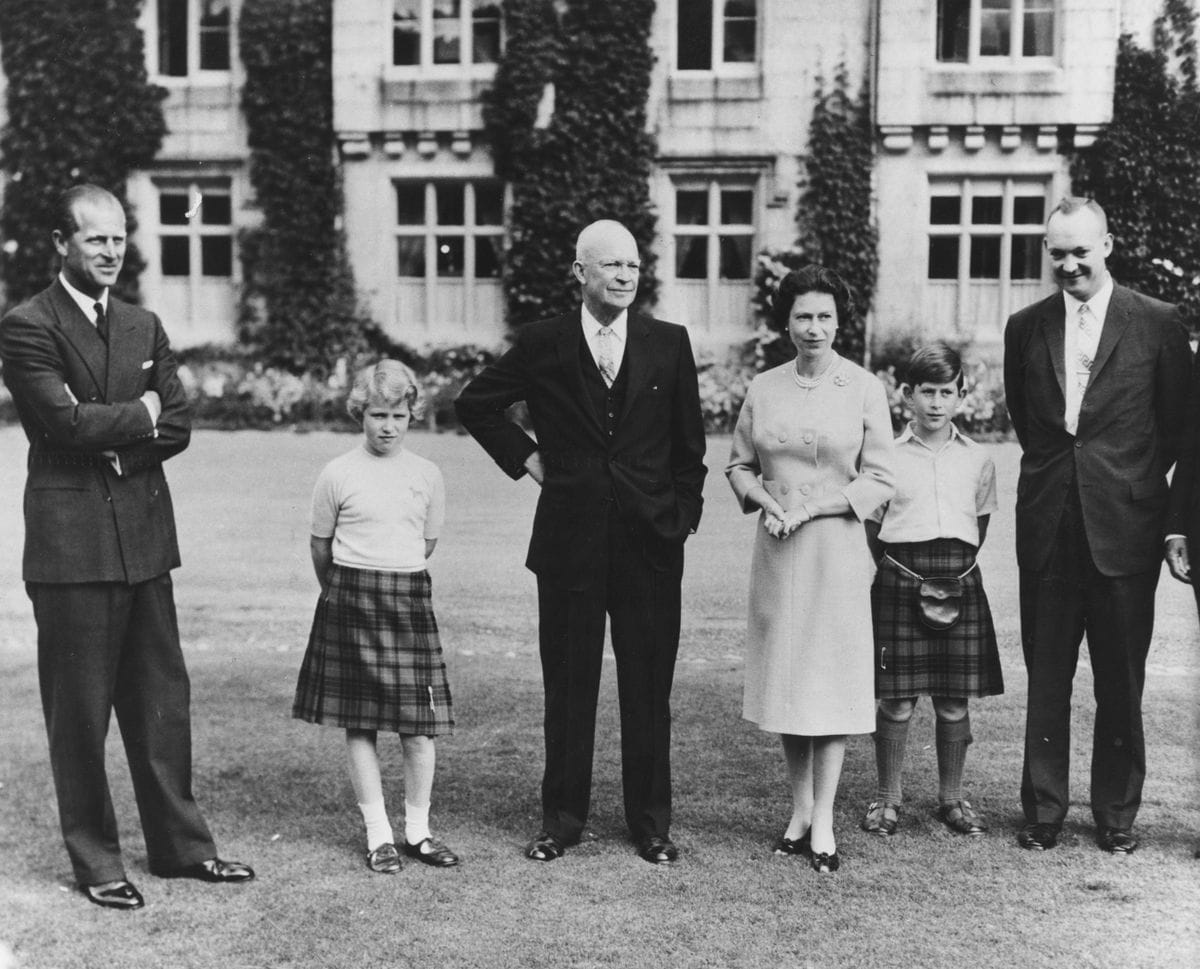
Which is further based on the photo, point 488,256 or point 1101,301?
point 488,256

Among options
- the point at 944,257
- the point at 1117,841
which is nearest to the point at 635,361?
the point at 1117,841

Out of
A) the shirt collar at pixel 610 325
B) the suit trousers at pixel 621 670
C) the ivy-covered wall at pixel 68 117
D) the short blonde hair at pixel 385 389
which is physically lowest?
the suit trousers at pixel 621 670

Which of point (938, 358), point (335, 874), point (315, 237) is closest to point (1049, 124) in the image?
point (315, 237)

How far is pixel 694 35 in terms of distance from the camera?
1417 cm

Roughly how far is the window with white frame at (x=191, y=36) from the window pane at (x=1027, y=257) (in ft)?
28.0

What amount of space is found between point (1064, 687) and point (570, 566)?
1646 mm

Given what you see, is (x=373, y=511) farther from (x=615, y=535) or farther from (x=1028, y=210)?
(x=1028, y=210)

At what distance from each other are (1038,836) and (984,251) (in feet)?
33.4

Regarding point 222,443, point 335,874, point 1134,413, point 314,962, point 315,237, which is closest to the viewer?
point 314,962

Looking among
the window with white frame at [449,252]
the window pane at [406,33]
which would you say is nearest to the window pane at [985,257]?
the window with white frame at [449,252]

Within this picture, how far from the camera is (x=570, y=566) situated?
171 inches

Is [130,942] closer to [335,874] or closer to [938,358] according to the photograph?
[335,874]

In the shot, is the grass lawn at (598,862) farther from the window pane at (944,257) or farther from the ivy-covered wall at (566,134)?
the ivy-covered wall at (566,134)

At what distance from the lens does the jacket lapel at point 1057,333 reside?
174 inches
